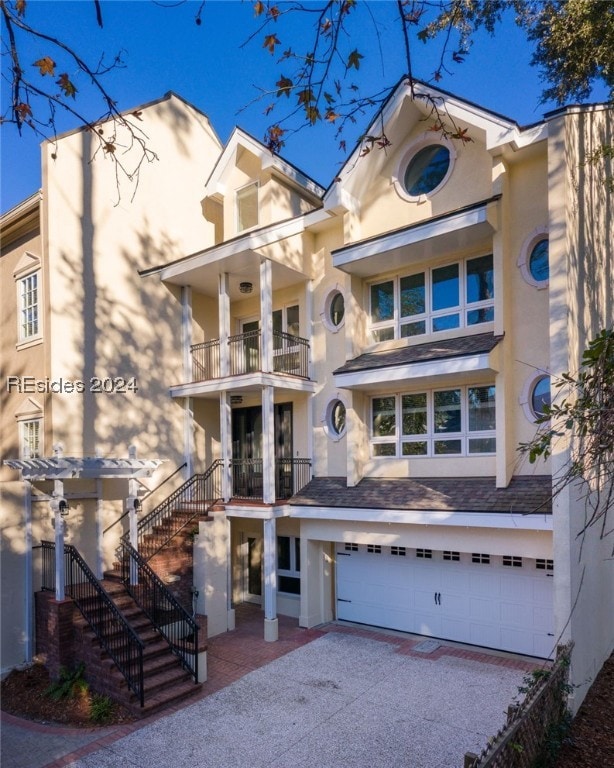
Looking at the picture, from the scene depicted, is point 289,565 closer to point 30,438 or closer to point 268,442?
point 268,442

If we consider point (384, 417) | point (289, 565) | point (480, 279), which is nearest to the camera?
point (480, 279)

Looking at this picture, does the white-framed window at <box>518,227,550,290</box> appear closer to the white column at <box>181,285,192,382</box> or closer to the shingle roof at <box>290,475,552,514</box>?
the shingle roof at <box>290,475,552,514</box>

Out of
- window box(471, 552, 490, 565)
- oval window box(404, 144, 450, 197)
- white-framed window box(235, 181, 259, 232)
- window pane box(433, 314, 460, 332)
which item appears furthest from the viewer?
white-framed window box(235, 181, 259, 232)

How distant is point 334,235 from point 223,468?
20.8 ft

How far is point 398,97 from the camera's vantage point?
35.4ft

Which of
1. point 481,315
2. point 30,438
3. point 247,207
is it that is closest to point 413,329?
point 481,315

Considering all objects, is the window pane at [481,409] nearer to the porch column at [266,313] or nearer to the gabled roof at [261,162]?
the porch column at [266,313]

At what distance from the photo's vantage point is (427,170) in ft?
38.0

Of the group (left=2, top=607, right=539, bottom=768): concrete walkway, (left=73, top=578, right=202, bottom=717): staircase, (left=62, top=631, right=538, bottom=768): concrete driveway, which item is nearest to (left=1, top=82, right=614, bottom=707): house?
(left=2, top=607, right=539, bottom=768): concrete walkway

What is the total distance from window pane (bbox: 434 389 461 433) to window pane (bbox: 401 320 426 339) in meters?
1.45

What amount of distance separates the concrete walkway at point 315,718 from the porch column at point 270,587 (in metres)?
0.67

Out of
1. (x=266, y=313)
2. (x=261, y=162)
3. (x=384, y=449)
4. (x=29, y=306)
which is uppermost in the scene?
(x=261, y=162)

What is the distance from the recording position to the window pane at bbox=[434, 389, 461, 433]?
11137mm

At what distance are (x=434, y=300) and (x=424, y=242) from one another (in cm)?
147
